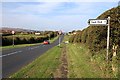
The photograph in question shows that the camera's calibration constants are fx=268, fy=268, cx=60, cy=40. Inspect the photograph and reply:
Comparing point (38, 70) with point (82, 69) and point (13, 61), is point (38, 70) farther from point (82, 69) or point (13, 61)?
point (13, 61)

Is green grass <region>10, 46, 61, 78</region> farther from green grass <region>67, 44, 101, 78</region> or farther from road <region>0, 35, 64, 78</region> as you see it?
green grass <region>67, 44, 101, 78</region>

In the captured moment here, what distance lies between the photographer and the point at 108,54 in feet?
43.9

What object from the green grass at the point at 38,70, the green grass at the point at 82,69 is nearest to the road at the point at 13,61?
the green grass at the point at 38,70

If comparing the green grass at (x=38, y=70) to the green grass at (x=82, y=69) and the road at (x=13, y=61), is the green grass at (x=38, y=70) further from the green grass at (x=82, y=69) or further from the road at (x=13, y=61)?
the green grass at (x=82, y=69)

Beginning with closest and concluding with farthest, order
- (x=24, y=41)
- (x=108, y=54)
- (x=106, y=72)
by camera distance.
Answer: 1. (x=106, y=72)
2. (x=108, y=54)
3. (x=24, y=41)

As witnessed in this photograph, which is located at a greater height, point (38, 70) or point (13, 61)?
point (38, 70)

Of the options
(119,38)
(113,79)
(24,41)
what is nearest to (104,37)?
(119,38)

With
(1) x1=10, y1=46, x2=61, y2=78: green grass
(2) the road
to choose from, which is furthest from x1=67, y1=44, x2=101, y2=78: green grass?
(2) the road

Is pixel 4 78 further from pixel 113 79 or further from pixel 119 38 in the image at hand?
pixel 119 38

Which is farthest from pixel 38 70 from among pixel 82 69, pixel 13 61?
pixel 13 61

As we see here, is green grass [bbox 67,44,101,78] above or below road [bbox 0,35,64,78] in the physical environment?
above

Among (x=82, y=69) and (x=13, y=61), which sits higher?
(x=82, y=69)

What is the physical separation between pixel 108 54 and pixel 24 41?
6631cm

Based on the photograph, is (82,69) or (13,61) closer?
(82,69)
